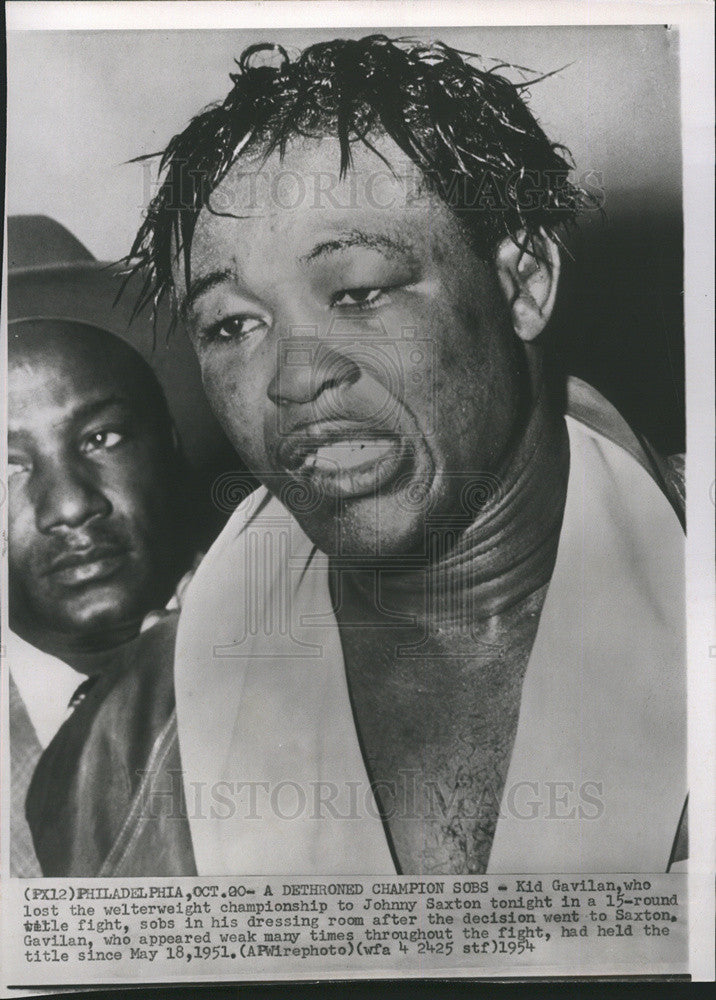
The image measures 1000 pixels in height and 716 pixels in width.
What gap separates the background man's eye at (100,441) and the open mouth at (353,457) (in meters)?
0.38

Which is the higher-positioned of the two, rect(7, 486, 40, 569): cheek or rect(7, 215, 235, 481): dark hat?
rect(7, 215, 235, 481): dark hat

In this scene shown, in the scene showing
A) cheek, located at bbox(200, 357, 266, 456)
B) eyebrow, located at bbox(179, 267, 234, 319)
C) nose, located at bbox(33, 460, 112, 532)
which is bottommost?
nose, located at bbox(33, 460, 112, 532)

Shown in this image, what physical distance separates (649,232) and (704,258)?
0.13 m

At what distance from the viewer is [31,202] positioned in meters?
1.80

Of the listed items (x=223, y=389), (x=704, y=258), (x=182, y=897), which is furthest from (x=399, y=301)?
(x=182, y=897)

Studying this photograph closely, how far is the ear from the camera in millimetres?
1783

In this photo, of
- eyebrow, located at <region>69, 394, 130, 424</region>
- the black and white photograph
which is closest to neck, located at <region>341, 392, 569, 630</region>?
the black and white photograph

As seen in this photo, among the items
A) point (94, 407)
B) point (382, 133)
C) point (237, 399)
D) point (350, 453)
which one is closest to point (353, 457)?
point (350, 453)

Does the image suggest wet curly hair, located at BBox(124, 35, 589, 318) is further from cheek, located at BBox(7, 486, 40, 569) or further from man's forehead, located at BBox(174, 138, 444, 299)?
cheek, located at BBox(7, 486, 40, 569)

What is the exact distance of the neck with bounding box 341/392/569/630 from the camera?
178 centimetres

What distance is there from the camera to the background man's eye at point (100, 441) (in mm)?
1787

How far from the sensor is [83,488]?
1.79 meters

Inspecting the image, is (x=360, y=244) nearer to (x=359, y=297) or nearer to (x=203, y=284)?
(x=359, y=297)

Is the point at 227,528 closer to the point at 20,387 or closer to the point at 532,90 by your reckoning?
the point at 20,387
